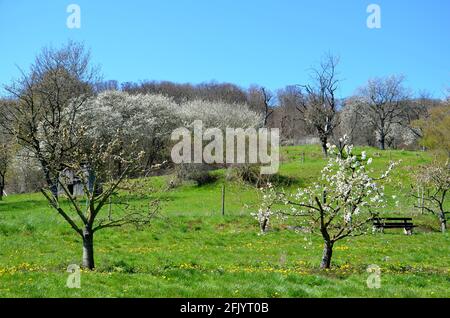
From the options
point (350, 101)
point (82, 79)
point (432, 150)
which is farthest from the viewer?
point (350, 101)

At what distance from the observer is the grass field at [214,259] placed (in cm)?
927

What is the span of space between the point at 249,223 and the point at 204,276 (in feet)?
44.6

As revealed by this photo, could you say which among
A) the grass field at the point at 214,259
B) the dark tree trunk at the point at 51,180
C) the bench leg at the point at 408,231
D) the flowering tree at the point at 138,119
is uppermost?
the flowering tree at the point at 138,119

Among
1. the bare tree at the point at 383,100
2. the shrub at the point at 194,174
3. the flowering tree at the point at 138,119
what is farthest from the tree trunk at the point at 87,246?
the bare tree at the point at 383,100

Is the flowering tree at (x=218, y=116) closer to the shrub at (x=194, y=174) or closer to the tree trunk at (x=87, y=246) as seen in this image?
the shrub at (x=194, y=174)

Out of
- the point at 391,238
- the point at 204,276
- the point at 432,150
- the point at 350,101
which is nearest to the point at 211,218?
the point at 391,238

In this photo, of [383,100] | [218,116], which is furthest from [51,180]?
[383,100]

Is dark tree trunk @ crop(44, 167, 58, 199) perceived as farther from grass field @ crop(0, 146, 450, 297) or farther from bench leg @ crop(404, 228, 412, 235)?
bench leg @ crop(404, 228, 412, 235)

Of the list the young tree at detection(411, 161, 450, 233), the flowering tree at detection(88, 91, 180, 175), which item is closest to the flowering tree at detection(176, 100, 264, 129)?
the flowering tree at detection(88, 91, 180, 175)

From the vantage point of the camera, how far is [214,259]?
15.6 metres

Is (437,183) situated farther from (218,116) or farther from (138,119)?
(218,116)

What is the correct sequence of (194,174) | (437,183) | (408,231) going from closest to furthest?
(408,231) → (437,183) → (194,174)
